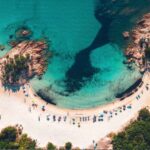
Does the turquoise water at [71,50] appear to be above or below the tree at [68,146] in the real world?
above

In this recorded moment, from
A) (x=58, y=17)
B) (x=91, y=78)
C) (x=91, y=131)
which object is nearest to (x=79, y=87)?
(x=91, y=78)

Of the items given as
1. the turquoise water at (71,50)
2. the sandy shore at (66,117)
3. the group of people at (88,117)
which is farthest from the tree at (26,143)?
the turquoise water at (71,50)

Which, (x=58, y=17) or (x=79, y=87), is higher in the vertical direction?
(x=58, y=17)

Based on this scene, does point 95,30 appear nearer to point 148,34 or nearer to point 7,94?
point 148,34

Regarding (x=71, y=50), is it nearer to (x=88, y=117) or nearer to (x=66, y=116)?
(x=66, y=116)

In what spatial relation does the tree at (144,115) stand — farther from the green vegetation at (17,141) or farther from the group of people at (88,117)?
the green vegetation at (17,141)

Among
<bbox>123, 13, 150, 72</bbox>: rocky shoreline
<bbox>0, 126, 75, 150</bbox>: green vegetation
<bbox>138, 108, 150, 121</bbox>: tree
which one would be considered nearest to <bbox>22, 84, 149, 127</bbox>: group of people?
<bbox>138, 108, 150, 121</bbox>: tree

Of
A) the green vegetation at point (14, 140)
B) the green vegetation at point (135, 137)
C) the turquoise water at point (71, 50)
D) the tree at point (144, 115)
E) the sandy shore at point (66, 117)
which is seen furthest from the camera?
the turquoise water at point (71, 50)
